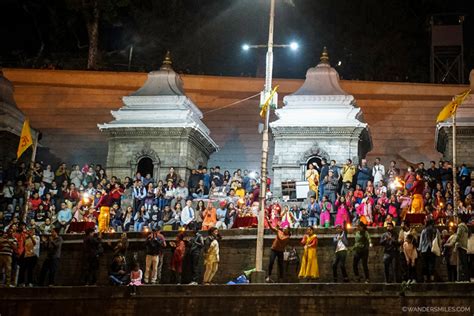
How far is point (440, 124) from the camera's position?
33.2 meters

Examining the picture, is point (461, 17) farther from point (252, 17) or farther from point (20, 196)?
point (20, 196)

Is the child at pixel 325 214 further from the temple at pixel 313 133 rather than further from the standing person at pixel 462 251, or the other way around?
the temple at pixel 313 133

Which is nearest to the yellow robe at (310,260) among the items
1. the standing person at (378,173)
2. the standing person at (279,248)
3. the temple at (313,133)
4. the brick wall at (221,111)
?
the standing person at (279,248)

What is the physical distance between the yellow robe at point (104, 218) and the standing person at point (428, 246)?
35.8 ft

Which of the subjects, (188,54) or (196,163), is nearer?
(196,163)

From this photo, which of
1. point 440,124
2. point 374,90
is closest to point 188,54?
point 374,90

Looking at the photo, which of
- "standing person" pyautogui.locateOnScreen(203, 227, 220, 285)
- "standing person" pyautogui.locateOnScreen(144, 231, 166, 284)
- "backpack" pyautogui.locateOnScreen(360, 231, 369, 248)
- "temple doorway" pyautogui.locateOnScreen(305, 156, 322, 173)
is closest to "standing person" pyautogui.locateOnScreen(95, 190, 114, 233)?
"standing person" pyautogui.locateOnScreen(144, 231, 166, 284)

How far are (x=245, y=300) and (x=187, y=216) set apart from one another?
21.3 feet

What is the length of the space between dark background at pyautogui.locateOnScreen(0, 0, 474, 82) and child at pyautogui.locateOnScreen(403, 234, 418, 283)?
31766 mm

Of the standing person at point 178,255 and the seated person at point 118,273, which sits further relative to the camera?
the standing person at point 178,255

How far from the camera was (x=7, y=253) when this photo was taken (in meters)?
22.4

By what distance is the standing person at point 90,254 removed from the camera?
22.8 meters

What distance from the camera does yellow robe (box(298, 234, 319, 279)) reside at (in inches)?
867

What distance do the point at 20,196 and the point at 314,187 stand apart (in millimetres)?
10298
